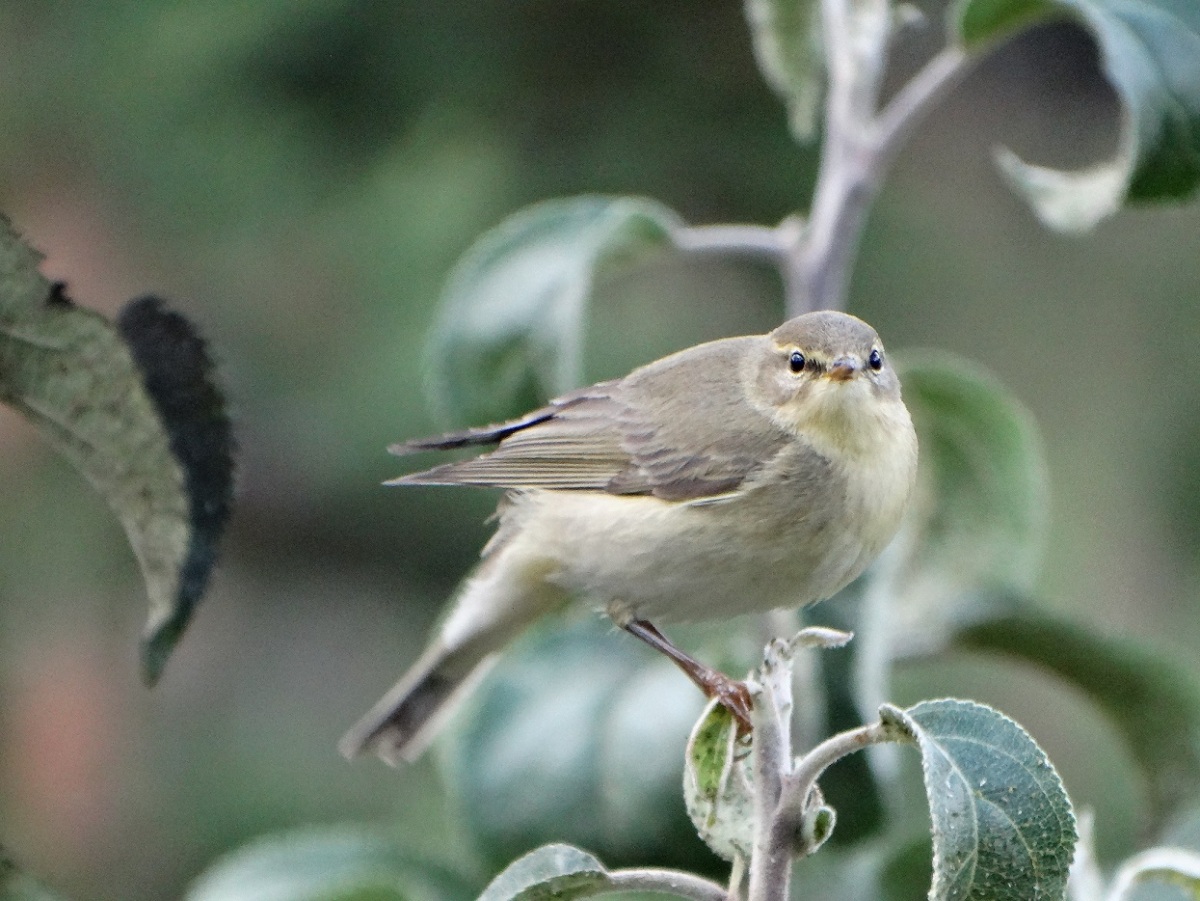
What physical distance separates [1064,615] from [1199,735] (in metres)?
0.26

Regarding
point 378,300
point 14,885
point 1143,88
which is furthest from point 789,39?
point 378,300

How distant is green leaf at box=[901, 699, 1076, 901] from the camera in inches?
44.4

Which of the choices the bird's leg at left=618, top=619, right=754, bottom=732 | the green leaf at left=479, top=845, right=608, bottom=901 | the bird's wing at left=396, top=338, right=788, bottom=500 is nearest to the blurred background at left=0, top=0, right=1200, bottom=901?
the bird's wing at left=396, top=338, right=788, bottom=500

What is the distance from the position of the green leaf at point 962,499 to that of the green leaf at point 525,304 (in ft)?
2.10

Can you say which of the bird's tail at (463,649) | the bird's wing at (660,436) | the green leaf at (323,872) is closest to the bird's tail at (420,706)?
the bird's tail at (463,649)

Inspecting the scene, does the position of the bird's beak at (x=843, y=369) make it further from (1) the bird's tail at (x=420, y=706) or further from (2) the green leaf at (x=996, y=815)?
(2) the green leaf at (x=996, y=815)

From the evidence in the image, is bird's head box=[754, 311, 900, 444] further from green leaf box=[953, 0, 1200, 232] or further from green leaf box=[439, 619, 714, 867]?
green leaf box=[439, 619, 714, 867]

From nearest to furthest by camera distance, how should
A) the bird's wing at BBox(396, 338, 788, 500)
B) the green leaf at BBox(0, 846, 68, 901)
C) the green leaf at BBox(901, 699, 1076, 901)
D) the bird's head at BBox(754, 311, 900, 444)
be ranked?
the green leaf at BBox(0, 846, 68, 901) → the green leaf at BBox(901, 699, 1076, 901) → the bird's head at BBox(754, 311, 900, 444) → the bird's wing at BBox(396, 338, 788, 500)

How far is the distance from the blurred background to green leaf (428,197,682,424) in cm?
192

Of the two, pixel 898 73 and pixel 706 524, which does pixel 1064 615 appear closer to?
pixel 706 524

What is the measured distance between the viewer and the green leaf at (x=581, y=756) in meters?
2.26

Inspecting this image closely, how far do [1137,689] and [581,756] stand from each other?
2.82 feet

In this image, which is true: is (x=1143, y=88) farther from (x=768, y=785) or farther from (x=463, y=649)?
(x=463, y=649)

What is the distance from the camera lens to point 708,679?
1.90 metres
